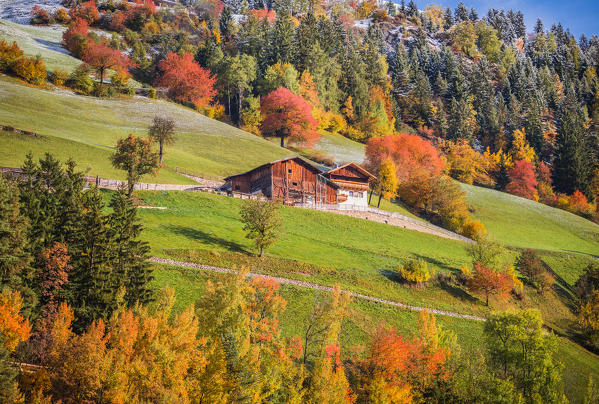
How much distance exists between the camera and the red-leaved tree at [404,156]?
3415 inches

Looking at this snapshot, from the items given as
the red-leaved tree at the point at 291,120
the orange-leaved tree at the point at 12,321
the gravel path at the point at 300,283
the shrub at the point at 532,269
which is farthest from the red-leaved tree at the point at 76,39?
the shrub at the point at 532,269

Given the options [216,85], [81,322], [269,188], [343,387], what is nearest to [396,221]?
[269,188]

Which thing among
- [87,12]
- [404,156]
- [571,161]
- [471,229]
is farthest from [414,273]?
[87,12]

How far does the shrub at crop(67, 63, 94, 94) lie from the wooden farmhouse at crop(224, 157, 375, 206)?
50.6 m

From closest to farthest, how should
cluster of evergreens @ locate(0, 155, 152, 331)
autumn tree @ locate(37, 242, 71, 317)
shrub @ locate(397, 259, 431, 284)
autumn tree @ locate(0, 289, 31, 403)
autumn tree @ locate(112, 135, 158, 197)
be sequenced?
autumn tree @ locate(0, 289, 31, 403)
cluster of evergreens @ locate(0, 155, 152, 331)
autumn tree @ locate(37, 242, 71, 317)
shrub @ locate(397, 259, 431, 284)
autumn tree @ locate(112, 135, 158, 197)

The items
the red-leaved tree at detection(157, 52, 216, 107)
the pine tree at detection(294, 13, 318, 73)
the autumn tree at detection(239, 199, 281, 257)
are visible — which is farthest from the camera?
the pine tree at detection(294, 13, 318, 73)

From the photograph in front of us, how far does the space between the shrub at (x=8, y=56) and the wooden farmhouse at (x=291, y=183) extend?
59.4m

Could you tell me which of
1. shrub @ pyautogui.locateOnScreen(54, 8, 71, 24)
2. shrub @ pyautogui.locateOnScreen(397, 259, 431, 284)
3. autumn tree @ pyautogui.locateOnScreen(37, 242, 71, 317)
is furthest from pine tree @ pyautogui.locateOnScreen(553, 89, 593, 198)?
shrub @ pyautogui.locateOnScreen(54, 8, 71, 24)

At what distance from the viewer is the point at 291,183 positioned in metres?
69.2

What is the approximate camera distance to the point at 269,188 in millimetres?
67938

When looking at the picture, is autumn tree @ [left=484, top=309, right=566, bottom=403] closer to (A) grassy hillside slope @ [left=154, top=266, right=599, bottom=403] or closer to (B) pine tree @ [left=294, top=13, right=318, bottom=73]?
(A) grassy hillside slope @ [left=154, top=266, right=599, bottom=403]

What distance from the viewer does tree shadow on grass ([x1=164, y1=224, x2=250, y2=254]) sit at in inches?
1748

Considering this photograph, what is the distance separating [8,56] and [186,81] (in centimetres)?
3852

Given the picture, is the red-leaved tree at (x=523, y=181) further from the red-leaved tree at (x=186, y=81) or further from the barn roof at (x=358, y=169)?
the red-leaved tree at (x=186, y=81)
